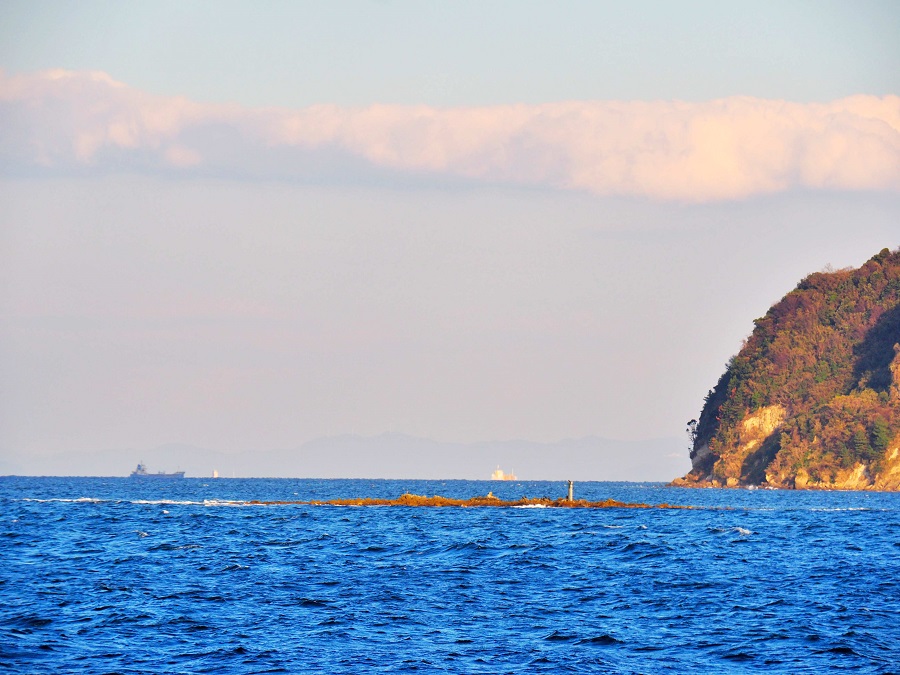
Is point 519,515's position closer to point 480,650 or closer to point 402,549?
point 402,549

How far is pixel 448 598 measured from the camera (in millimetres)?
44094

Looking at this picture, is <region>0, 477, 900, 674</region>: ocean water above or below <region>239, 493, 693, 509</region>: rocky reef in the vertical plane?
below

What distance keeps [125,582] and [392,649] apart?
1812 centimetres

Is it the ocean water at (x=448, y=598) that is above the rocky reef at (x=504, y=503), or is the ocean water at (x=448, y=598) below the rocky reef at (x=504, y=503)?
below

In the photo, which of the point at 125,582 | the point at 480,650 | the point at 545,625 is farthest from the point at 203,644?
the point at 125,582

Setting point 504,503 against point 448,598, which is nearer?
point 448,598

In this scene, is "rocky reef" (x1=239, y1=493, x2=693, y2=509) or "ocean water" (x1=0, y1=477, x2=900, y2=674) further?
"rocky reef" (x1=239, y1=493, x2=693, y2=509)

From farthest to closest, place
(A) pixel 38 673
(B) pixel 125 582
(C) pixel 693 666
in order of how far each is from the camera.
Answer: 1. (B) pixel 125 582
2. (C) pixel 693 666
3. (A) pixel 38 673

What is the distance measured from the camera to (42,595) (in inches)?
1698

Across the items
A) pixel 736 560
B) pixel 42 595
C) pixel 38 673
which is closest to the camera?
pixel 38 673

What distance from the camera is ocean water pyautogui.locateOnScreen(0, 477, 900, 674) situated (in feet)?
107

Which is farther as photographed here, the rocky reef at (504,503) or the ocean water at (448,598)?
the rocky reef at (504,503)

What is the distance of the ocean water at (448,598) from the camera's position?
32.6 m

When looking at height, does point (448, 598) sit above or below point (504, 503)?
below
